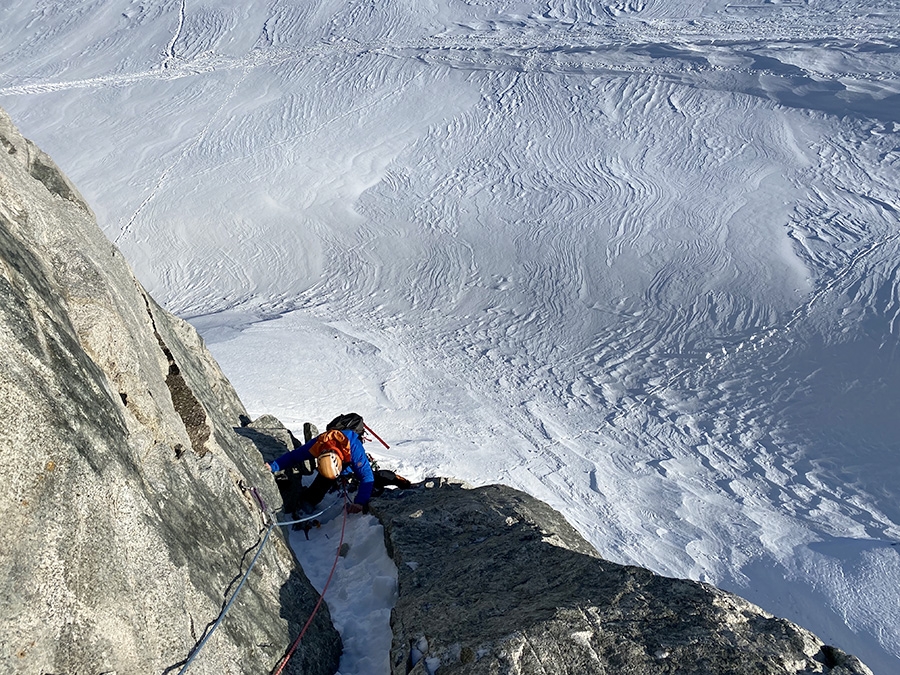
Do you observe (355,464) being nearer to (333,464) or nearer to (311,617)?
(333,464)

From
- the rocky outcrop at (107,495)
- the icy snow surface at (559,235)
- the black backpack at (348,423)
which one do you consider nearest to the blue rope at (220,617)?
the rocky outcrop at (107,495)

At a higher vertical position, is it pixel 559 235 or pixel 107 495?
pixel 107 495

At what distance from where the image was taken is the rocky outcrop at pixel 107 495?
262cm

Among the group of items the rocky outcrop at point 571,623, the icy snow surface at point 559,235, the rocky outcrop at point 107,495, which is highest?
the rocky outcrop at point 107,495

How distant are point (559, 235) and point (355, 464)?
13.8 m

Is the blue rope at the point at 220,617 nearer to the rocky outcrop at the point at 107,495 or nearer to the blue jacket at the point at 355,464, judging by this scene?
the rocky outcrop at the point at 107,495

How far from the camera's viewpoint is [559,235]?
18.8 m

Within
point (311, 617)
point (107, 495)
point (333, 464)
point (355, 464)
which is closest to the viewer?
point (107, 495)

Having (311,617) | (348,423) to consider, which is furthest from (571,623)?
(348,423)

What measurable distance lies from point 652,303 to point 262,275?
923 cm

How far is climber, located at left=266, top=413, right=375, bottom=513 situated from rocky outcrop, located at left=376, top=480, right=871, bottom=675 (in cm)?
115

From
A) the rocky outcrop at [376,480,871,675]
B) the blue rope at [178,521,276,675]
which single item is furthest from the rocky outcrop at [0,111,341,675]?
the rocky outcrop at [376,480,871,675]

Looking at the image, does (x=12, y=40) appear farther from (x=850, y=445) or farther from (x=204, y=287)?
(x=850, y=445)

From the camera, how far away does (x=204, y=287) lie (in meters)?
18.1
